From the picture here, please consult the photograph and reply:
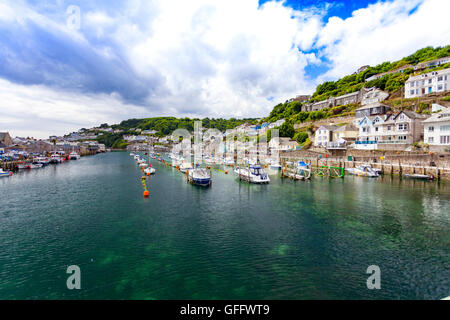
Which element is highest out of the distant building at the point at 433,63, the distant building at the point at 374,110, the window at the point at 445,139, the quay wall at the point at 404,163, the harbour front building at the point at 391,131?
the distant building at the point at 433,63

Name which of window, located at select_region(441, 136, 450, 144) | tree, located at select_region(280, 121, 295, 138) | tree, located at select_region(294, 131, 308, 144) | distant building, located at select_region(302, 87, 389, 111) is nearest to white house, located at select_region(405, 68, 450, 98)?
distant building, located at select_region(302, 87, 389, 111)

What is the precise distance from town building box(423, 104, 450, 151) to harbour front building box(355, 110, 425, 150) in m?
6.24

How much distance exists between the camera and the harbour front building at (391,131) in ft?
200

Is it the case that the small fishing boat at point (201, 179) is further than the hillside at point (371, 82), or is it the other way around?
the hillside at point (371, 82)

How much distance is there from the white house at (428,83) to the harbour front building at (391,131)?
23893mm

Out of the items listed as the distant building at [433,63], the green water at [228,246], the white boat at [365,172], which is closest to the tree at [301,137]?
the white boat at [365,172]

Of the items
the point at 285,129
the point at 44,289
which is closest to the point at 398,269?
the point at 44,289

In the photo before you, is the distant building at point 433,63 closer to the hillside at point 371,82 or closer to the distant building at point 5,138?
the hillside at point 371,82

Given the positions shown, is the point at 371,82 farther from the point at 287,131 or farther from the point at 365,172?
the point at 365,172

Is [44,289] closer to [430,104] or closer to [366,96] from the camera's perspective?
[430,104]

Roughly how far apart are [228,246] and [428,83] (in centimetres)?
10050

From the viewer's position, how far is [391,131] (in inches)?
2571

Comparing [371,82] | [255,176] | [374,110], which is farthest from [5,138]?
[371,82]
